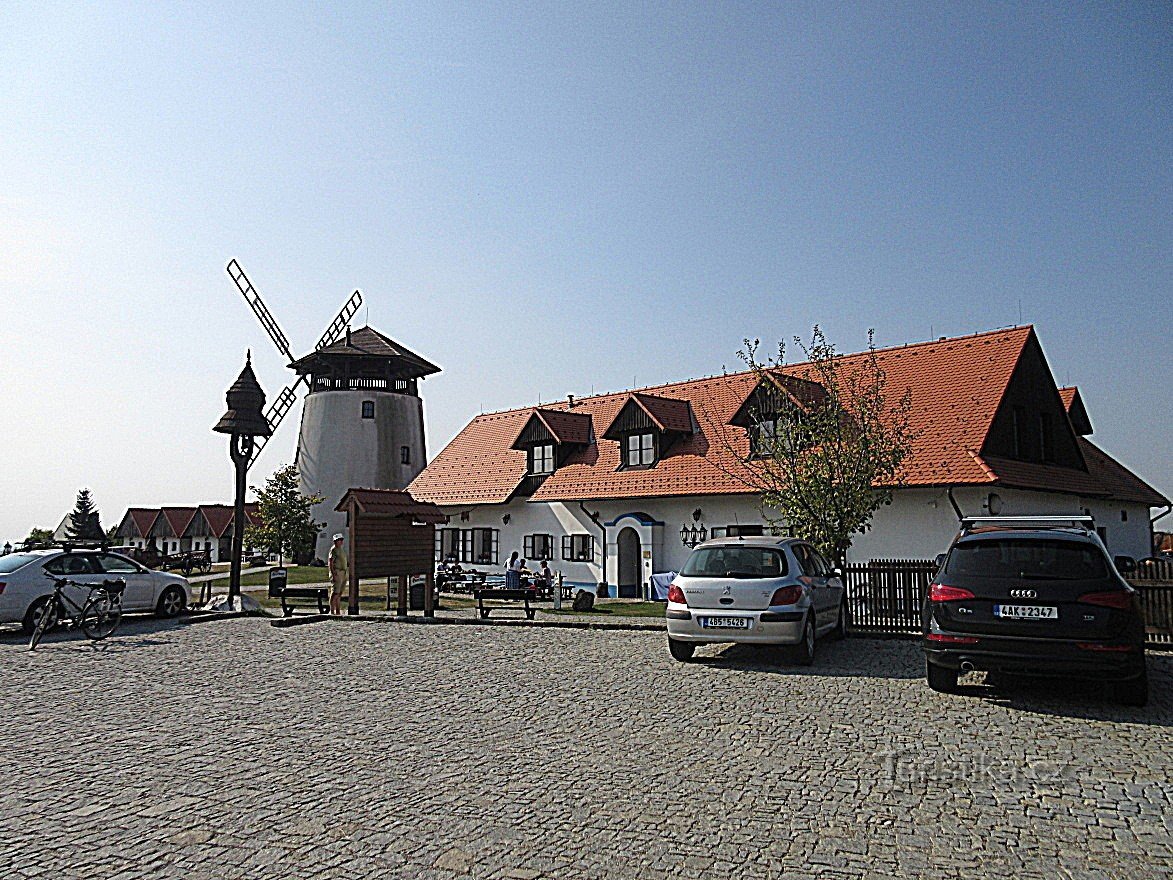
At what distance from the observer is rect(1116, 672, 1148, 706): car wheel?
32.8 feet

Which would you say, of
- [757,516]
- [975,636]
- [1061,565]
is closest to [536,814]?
[975,636]

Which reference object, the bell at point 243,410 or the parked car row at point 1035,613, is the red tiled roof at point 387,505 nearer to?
the bell at point 243,410

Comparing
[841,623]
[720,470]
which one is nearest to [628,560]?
[720,470]

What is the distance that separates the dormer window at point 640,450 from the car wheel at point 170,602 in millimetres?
14460

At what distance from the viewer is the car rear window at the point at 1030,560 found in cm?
1016

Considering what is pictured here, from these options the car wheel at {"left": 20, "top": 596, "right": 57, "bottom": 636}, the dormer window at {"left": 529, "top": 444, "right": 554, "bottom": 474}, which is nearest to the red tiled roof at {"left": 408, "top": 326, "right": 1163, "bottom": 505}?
the dormer window at {"left": 529, "top": 444, "right": 554, "bottom": 474}

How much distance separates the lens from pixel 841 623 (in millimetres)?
16438

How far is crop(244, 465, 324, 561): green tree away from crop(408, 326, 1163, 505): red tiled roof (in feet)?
36.6

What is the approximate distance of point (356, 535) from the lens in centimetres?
2123

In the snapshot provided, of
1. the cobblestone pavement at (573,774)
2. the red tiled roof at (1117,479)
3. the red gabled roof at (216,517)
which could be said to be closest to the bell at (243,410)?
the cobblestone pavement at (573,774)

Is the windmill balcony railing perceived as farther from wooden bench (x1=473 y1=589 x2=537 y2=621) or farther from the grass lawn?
wooden bench (x1=473 y1=589 x2=537 y2=621)

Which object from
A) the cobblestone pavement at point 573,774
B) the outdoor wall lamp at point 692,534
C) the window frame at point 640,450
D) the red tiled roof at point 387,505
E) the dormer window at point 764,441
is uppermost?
the window frame at point 640,450

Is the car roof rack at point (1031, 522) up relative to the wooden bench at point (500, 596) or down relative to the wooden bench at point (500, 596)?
up

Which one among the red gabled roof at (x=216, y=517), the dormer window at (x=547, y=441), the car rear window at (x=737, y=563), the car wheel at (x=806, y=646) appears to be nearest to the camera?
the car wheel at (x=806, y=646)
